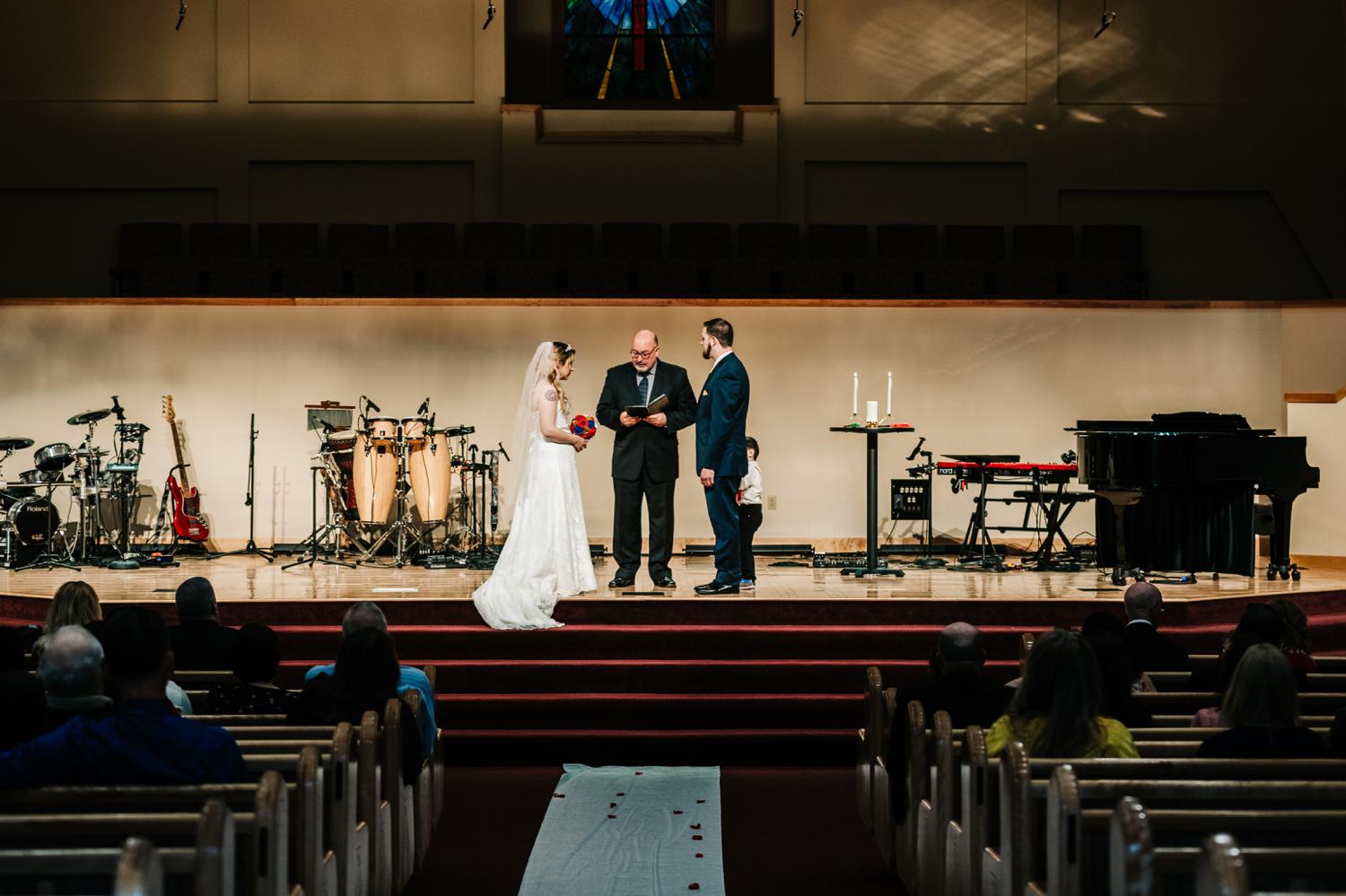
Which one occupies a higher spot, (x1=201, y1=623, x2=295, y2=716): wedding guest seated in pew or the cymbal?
the cymbal

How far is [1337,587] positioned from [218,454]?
8401 mm

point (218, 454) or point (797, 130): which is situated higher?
point (797, 130)

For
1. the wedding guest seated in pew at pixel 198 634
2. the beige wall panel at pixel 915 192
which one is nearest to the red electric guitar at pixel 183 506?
the wedding guest seated in pew at pixel 198 634

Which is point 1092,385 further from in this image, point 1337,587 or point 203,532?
point 203,532

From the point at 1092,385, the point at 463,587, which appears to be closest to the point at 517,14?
the point at 1092,385

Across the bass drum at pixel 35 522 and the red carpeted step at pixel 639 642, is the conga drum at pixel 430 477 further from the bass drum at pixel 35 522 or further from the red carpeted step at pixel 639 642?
the red carpeted step at pixel 639 642

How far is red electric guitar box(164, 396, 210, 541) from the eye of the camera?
10.9m

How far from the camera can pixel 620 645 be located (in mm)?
6949

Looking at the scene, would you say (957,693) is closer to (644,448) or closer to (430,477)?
(644,448)

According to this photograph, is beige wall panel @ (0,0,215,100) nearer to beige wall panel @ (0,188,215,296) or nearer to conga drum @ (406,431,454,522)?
beige wall panel @ (0,188,215,296)

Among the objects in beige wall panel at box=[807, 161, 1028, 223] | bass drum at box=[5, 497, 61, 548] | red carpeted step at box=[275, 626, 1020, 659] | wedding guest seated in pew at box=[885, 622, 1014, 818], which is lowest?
red carpeted step at box=[275, 626, 1020, 659]

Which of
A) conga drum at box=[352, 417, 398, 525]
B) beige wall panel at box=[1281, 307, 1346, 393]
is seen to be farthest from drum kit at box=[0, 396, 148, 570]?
beige wall panel at box=[1281, 307, 1346, 393]

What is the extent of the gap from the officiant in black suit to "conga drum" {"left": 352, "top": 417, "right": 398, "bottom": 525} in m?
2.83

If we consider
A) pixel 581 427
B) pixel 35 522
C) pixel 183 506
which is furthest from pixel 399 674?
pixel 183 506
